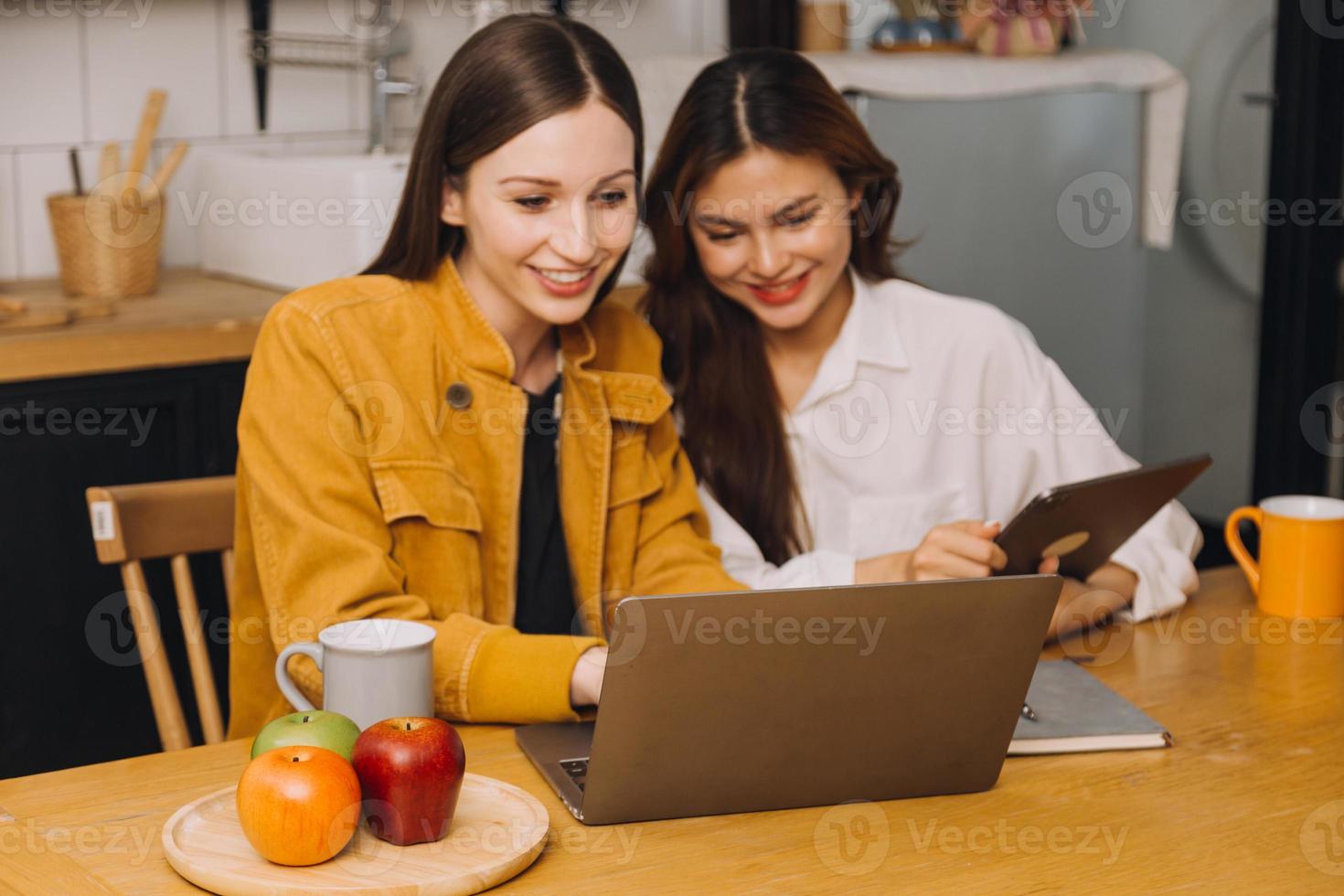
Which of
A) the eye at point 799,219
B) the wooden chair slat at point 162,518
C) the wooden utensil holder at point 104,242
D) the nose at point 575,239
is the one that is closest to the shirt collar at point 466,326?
the nose at point 575,239

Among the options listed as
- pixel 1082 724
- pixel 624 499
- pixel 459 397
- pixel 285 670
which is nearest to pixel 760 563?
pixel 624 499

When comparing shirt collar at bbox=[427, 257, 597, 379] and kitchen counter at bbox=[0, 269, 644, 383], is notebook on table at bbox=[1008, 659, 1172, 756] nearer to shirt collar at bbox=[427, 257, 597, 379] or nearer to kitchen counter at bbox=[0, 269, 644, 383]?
shirt collar at bbox=[427, 257, 597, 379]

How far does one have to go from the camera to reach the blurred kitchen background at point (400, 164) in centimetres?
222

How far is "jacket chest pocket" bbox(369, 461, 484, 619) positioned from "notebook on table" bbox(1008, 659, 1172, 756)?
0.52 meters

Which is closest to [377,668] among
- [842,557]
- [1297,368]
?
[842,557]

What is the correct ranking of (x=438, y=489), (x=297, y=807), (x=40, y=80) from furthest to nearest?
(x=40, y=80), (x=438, y=489), (x=297, y=807)

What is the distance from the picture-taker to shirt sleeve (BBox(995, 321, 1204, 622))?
1688 mm

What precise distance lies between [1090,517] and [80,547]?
1.42 meters

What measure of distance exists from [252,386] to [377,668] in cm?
38

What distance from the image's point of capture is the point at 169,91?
106 inches

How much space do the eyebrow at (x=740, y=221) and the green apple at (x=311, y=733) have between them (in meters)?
0.86

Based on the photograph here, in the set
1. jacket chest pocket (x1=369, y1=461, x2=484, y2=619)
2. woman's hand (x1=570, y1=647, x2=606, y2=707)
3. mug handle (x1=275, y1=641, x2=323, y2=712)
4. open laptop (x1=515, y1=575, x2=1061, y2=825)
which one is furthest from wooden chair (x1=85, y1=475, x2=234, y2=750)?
open laptop (x1=515, y1=575, x2=1061, y2=825)

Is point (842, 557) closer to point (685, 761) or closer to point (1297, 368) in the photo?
point (685, 761)

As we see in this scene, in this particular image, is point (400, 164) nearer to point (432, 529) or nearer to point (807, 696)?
point (432, 529)
